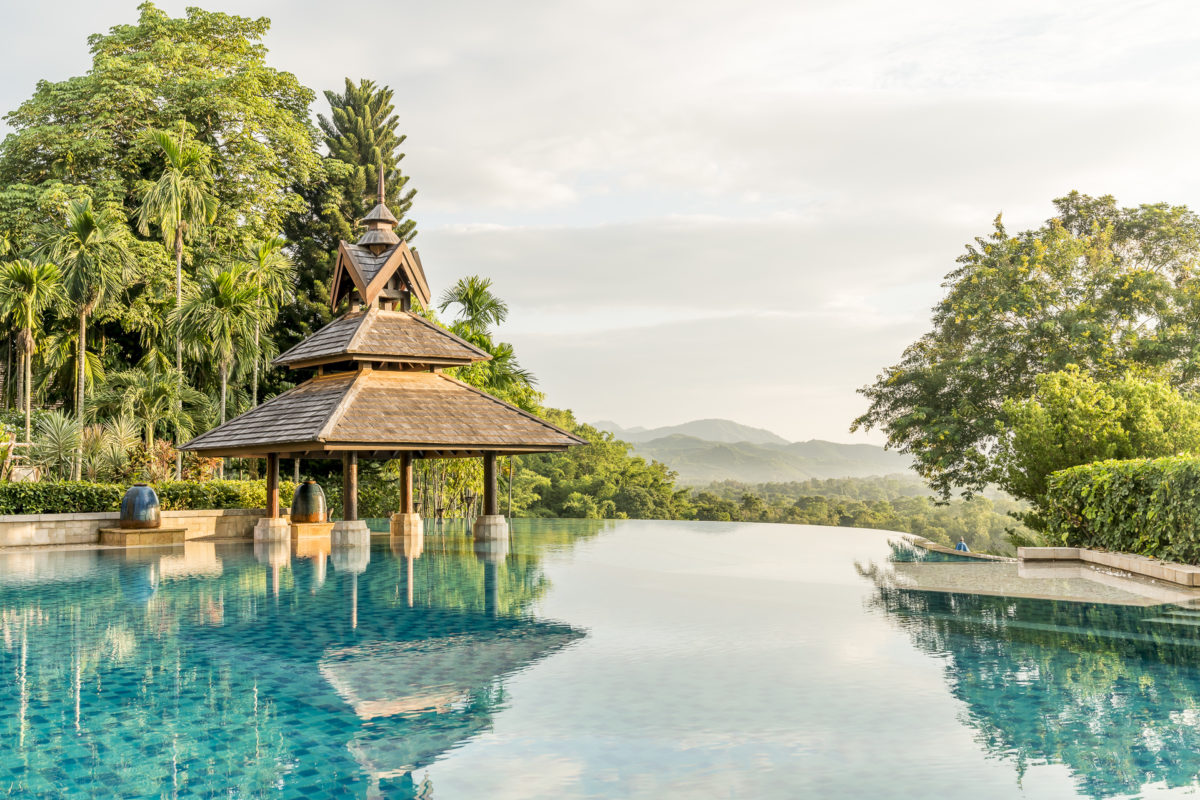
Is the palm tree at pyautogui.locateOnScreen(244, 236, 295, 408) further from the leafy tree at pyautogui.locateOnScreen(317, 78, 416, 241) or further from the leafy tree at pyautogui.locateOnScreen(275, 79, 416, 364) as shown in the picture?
the leafy tree at pyautogui.locateOnScreen(317, 78, 416, 241)

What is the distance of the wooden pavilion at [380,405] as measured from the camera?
18000mm

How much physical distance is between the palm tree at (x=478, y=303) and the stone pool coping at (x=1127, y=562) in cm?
1747

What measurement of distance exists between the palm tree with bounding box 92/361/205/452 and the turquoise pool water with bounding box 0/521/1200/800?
14.7 meters

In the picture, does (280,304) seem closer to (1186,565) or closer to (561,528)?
(561,528)

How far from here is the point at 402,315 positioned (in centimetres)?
2136

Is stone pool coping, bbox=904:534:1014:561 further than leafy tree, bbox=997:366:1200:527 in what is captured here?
No

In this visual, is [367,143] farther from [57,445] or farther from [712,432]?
[712,432]

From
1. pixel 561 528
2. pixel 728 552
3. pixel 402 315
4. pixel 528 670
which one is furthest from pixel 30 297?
pixel 528 670

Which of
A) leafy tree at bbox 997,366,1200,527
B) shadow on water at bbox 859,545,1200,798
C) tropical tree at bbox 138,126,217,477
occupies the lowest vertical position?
shadow on water at bbox 859,545,1200,798

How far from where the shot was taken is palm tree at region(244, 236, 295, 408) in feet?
95.6

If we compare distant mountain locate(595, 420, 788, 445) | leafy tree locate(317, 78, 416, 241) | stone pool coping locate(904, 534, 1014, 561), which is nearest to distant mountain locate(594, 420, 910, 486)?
distant mountain locate(595, 420, 788, 445)

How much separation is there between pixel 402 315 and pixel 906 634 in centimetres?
1503

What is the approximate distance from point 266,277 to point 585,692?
25880 mm

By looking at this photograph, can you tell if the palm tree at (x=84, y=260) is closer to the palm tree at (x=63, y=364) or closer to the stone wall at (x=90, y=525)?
the palm tree at (x=63, y=364)
